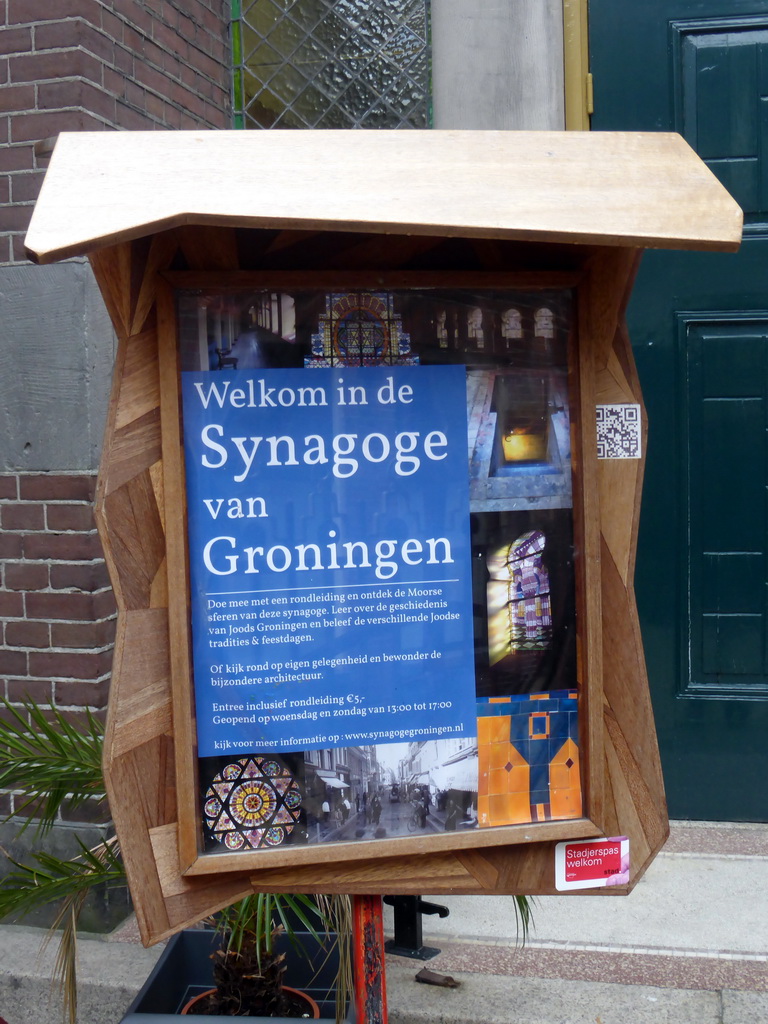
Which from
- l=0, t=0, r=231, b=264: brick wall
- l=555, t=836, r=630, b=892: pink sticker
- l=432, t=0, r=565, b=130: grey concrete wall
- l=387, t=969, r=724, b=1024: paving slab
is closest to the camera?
l=555, t=836, r=630, b=892: pink sticker

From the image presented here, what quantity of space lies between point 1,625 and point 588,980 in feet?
7.67

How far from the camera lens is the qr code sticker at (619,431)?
2.10 m

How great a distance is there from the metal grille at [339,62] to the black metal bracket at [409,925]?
298 cm

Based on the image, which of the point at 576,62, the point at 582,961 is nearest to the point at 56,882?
the point at 582,961

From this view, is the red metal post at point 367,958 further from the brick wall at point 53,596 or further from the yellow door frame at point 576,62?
the yellow door frame at point 576,62

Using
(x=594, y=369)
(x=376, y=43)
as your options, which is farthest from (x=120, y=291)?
(x=376, y=43)

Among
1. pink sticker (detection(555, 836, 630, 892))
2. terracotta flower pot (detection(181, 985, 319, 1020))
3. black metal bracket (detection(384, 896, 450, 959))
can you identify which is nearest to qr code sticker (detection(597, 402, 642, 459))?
pink sticker (detection(555, 836, 630, 892))

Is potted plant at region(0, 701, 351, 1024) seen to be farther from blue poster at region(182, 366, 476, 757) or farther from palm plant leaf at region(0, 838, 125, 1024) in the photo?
blue poster at region(182, 366, 476, 757)

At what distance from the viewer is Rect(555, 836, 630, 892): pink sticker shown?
7.00ft

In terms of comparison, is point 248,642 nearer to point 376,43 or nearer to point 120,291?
point 120,291

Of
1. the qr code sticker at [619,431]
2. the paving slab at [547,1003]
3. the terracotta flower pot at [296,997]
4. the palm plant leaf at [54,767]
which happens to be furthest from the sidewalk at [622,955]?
the qr code sticker at [619,431]

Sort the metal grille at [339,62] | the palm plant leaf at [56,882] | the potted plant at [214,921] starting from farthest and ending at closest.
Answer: the metal grille at [339,62] < the palm plant leaf at [56,882] < the potted plant at [214,921]

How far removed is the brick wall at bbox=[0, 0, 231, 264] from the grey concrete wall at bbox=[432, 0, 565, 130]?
43.0 inches

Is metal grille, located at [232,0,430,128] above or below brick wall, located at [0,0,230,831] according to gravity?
above
